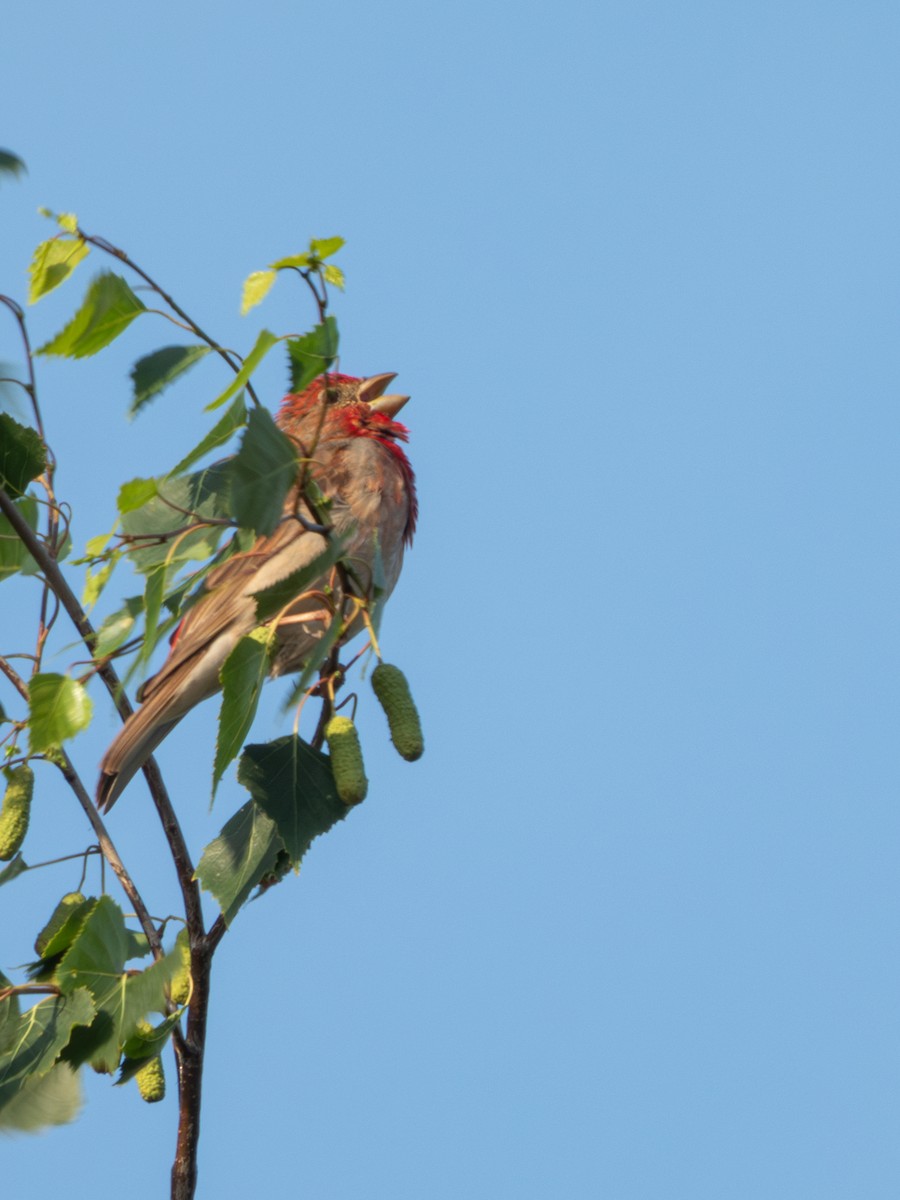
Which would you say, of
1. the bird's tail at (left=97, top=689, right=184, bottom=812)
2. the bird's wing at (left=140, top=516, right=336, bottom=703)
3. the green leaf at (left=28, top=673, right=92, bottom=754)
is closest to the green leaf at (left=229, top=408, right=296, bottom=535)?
the green leaf at (left=28, top=673, right=92, bottom=754)

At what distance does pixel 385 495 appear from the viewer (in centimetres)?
726

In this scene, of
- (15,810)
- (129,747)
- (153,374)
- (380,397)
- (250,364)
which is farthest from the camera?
(380,397)

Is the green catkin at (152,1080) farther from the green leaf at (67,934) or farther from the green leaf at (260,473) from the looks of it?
the green leaf at (260,473)

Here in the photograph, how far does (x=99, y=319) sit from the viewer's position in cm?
382

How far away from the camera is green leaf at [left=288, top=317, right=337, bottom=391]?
3.52 meters

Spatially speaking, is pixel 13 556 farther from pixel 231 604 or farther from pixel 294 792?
pixel 231 604

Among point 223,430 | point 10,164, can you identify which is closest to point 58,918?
point 223,430

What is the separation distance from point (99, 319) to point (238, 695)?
98cm

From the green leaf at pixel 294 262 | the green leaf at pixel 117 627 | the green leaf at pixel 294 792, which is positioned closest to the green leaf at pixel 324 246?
the green leaf at pixel 294 262

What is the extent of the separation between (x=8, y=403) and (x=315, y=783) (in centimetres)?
142

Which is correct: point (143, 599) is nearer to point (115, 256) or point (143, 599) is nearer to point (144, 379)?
point (144, 379)

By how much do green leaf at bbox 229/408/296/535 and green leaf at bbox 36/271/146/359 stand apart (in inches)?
24.2

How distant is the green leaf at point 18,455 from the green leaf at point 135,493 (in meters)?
0.85

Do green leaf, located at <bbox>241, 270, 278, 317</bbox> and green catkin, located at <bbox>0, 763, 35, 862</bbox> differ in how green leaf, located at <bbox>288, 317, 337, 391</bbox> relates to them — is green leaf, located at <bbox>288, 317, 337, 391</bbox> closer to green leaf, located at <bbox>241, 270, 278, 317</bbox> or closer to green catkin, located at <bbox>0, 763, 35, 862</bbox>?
green leaf, located at <bbox>241, 270, 278, 317</bbox>
